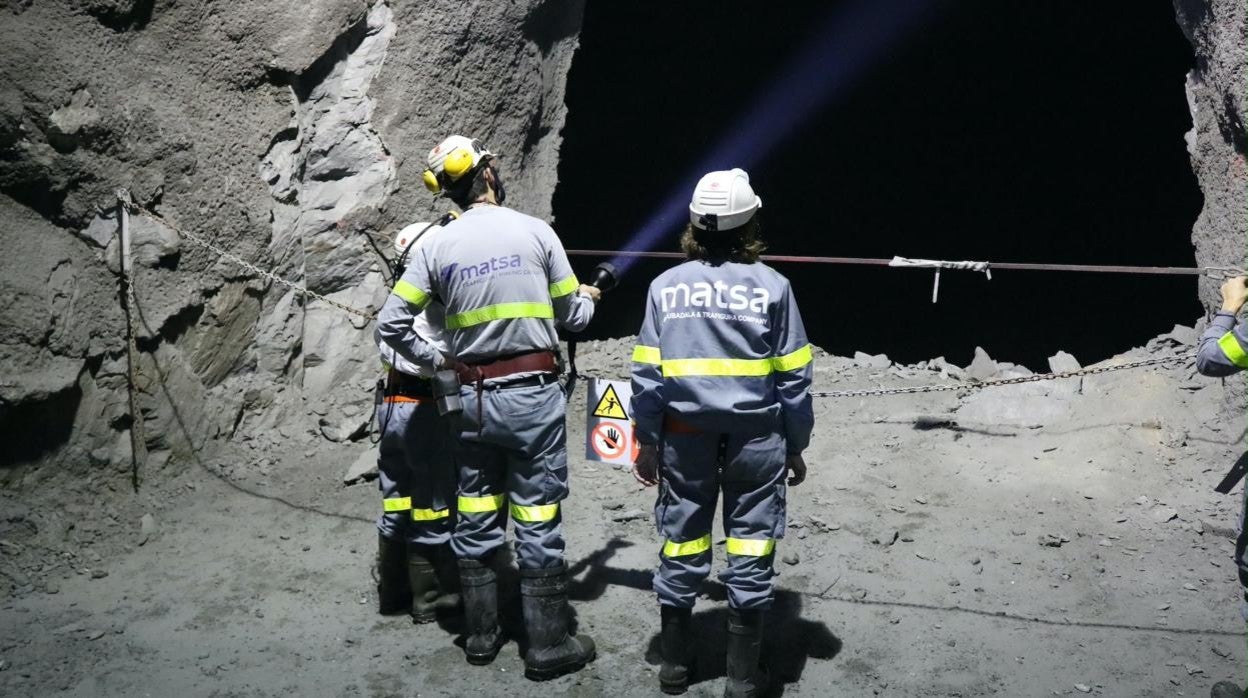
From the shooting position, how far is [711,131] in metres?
10.5

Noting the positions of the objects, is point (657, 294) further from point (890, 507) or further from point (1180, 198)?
point (1180, 198)

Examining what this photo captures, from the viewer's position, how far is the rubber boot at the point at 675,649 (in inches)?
139

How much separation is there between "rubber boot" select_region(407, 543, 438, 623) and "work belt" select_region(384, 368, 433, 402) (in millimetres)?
630

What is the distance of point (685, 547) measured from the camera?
11.3 ft

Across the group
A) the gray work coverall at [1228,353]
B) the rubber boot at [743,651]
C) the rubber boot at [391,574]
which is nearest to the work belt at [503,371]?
the rubber boot at [391,574]

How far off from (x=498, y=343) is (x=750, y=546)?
1.14 meters

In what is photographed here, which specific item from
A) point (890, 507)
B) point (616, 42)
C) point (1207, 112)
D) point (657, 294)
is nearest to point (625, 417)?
point (657, 294)

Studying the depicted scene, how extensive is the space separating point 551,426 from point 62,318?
282 centimetres

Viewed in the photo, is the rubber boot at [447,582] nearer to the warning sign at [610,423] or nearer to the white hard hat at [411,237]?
the warning sign at [610,423]

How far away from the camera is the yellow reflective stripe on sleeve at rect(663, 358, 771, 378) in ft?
10.8

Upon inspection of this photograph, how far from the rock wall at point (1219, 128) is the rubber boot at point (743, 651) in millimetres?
3298

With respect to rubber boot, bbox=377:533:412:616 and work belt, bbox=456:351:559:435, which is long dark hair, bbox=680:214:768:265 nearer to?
work belt, bbox=456:351:559:435

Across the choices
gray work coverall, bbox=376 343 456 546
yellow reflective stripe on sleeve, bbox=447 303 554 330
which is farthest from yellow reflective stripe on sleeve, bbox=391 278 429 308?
gray work coverall, bbox=376 343 456 546

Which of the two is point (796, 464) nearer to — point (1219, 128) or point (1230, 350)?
point (1230, 350)
